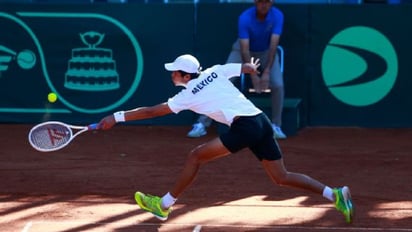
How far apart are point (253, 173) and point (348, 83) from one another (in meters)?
3.88

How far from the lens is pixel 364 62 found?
13695 millimetres

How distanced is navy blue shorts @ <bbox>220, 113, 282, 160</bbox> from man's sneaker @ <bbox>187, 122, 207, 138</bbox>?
529 cm

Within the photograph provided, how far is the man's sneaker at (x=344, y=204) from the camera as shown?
7.74m

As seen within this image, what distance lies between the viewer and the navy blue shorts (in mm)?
7473

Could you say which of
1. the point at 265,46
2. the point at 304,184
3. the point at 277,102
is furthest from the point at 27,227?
the point at 265,46

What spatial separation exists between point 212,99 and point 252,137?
0.44 m

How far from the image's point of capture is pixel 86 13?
13.8 metres

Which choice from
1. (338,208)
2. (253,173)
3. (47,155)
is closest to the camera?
(338,208)

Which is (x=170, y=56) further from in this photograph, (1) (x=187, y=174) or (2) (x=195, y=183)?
(1) (x=187, y=174)

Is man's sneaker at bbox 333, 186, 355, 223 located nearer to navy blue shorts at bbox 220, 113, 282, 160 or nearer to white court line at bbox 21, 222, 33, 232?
navy blue shorts at bbox 220, 113, 282, 160

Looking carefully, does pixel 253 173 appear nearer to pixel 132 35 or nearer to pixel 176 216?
pixel 176 216

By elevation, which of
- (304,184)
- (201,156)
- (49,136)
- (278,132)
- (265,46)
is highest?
(265,46)

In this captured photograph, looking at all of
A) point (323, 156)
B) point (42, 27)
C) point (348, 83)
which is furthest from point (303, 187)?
point (42, 27)

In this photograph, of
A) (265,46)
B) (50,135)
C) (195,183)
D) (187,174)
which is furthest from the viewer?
(265,46)
